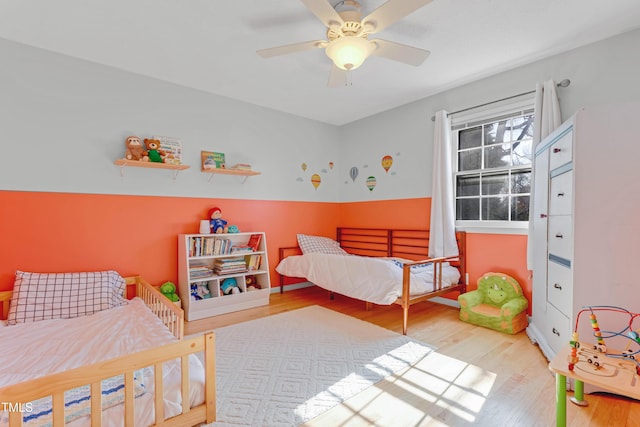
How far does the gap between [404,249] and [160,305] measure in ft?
9.50

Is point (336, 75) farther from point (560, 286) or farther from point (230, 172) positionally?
point (560, 286)

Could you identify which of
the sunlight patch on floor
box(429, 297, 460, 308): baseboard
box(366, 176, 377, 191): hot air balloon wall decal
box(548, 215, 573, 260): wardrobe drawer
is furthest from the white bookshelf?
box(548, 215, 573, 260): wardrobe drawer

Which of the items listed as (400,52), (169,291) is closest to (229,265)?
(169,291)

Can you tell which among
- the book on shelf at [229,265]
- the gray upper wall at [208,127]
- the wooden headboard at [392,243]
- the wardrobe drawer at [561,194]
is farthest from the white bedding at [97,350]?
the wooden headboard at [392,243]

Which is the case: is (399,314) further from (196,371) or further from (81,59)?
(81,59)

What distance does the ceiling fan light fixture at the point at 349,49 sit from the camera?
1.92 meters

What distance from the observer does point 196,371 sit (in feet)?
4.95

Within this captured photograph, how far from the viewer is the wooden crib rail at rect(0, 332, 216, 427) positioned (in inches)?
40.9

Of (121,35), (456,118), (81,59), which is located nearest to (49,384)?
(121,35)

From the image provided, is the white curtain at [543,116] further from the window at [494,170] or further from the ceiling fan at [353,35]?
the ceiling fan at [353,35]

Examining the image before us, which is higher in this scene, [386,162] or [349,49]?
[349,49]

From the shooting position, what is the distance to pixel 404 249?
3.99 metres

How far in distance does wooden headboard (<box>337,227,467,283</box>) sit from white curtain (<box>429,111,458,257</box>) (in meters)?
0.15

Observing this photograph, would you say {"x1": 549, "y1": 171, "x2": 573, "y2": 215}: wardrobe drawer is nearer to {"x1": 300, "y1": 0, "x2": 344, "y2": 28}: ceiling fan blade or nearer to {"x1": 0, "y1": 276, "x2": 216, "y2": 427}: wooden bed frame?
{"x1": 300, "y1": 0, "x2": 344, "y2": 28}: ceiling fan blade
